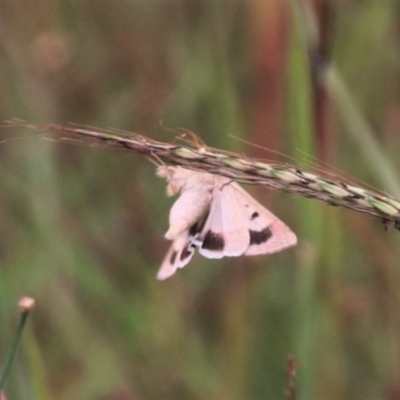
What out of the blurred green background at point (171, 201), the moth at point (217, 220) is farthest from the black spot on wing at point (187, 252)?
the blurred green background at point (171, 201)

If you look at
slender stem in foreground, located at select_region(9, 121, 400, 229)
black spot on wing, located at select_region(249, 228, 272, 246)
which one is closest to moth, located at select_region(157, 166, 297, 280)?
black spot on wing, located at select_region(249, 228, 272, 246)

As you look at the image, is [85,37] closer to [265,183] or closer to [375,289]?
[375,289]

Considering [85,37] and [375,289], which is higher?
[85,37]

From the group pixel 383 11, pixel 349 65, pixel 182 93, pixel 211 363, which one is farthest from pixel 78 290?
pixel 383 11

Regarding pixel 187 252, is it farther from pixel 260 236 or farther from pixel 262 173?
pixel 262 173

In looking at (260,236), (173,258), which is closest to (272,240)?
(260,236)

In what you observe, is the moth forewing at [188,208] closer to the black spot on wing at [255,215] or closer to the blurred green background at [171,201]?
the black spot on wing at [255,215]
